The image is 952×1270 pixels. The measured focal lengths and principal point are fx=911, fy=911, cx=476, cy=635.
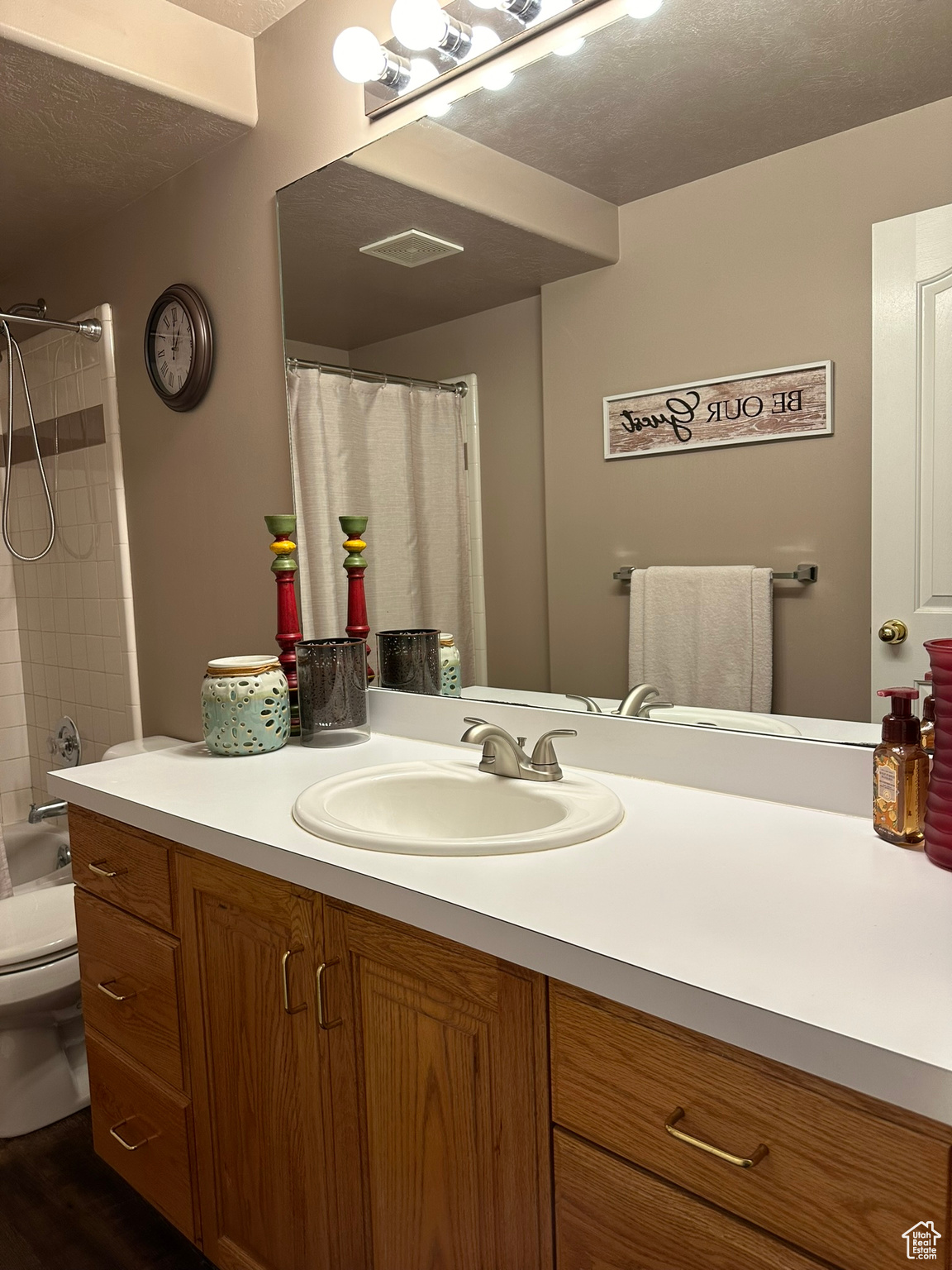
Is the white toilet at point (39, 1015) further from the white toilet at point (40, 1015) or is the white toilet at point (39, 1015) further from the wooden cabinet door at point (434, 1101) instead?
the wooden cabinet door at point (434, 1101)

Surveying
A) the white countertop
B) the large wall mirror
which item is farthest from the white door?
the white countertop

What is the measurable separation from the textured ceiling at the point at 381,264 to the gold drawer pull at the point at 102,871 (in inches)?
42.4

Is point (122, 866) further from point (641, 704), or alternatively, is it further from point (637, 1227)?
point (637, 1227)

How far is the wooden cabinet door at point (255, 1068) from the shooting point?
3.96ft

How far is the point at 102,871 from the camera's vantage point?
1.57m

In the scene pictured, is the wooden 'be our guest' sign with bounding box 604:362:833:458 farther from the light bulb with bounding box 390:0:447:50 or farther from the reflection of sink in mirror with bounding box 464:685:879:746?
the light bulb with bounding box 390:0:447:50

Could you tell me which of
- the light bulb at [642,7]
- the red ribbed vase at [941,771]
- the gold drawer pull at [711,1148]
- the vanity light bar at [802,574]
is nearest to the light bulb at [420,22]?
the light bulb at [642,7]

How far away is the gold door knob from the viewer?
46.2 inches

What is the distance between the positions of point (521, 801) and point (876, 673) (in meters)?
0.53

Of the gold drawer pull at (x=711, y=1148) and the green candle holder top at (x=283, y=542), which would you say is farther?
the green candle holder top at (x=283, y=542)

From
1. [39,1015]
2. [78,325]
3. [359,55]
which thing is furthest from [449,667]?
[78,325]

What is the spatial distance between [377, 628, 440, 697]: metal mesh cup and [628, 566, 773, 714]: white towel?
1.52 ft

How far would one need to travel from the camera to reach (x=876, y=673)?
1202mm

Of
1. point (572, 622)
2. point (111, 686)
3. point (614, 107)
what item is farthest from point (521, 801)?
point (111, 686)
